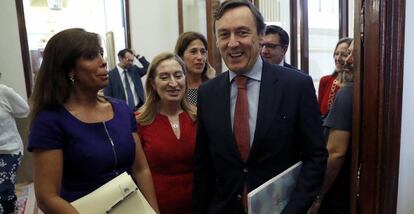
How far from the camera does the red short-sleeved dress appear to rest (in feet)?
5.17

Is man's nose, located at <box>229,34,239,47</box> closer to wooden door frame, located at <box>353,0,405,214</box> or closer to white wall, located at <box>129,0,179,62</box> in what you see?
wooden door frame, located at <box>353,0,405,214</box>

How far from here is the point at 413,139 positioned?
3.51 feet

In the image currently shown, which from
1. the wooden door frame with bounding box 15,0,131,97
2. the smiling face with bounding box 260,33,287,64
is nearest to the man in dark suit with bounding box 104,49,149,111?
the wooden door frame with bounding box 15,0,131,97

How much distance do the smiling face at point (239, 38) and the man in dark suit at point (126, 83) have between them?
7.89ft

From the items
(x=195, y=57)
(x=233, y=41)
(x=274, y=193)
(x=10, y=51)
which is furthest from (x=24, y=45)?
(x=274, y=193)

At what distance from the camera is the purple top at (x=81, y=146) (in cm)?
117

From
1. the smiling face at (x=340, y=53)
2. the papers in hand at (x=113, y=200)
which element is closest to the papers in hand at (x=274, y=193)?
the papers in hand at (x=113, y=200)

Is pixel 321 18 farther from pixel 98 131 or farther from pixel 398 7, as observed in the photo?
pixel 98 131

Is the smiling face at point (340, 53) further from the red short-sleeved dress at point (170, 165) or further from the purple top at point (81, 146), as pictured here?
the purple top at point (81, 146)

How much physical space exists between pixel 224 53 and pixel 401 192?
0.73m

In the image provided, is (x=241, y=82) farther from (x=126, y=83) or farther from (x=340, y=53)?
(x=126, y=83)

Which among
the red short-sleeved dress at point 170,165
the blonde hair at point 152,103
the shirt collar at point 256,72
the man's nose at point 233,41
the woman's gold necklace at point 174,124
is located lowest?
the red short-sleeved dress at point 170,165

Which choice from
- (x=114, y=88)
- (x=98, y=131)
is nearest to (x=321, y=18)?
(x=114, y=88)

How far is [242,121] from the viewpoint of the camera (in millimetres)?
1193
